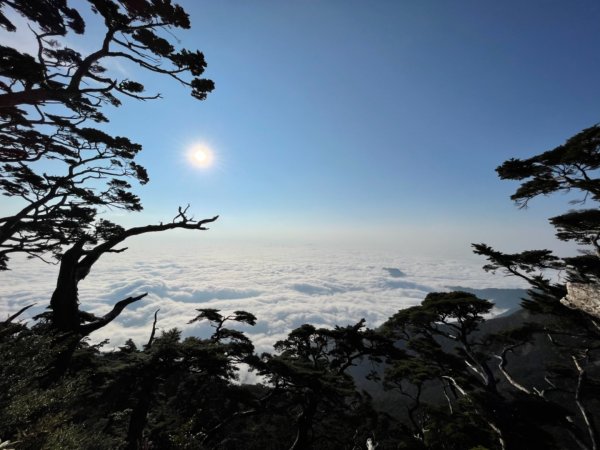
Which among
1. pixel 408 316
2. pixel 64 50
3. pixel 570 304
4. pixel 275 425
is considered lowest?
pixel 275 425

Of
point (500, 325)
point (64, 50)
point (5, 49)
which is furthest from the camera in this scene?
point (500, 325)

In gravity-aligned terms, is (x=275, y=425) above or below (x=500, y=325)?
above

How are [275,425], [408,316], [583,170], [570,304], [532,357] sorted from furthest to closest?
[532,357] → [275,425] → [408,316] → [570,304] → [583,170]

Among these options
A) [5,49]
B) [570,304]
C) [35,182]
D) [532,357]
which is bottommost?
[532,357]

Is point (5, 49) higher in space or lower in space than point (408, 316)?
higher

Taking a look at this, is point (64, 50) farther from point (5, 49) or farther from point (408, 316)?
point (408, 316)

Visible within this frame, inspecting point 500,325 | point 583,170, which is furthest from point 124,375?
point 500,325

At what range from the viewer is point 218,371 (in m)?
13.5

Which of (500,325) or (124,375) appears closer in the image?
(124,375)

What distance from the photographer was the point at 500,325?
96688 millimetres

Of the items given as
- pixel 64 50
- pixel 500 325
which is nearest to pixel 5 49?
pixel 64 50

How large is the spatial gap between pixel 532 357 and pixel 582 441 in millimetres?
92291

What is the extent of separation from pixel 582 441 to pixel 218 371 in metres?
16.2

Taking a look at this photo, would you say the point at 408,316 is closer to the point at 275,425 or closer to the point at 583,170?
the point at 583,170
